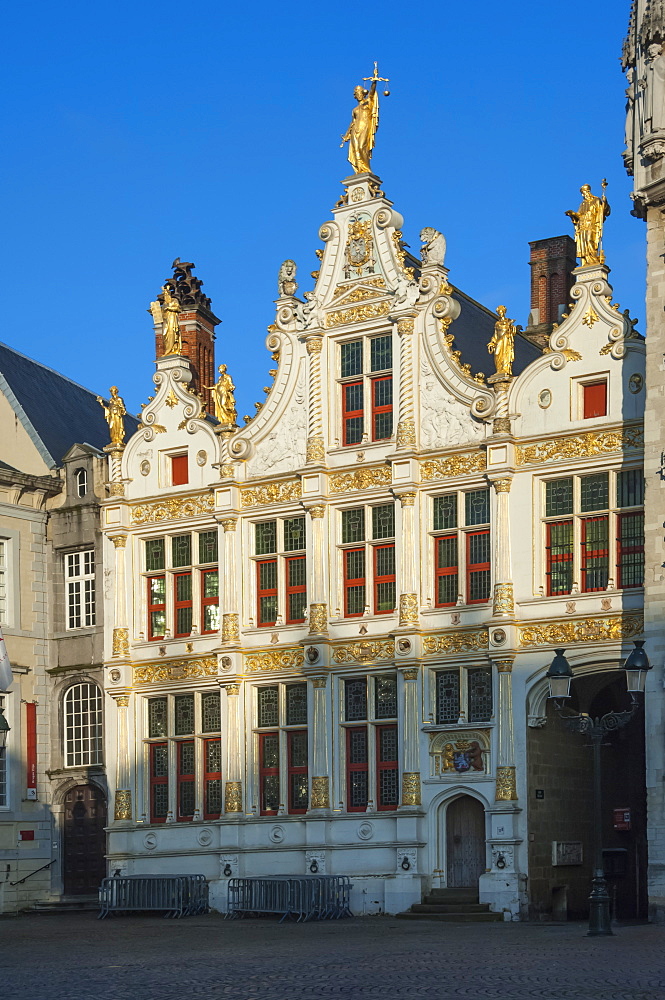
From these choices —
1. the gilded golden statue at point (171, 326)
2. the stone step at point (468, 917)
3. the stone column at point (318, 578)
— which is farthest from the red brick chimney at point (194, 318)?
the stone step at point (468, 917)

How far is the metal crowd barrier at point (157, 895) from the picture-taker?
3828cm

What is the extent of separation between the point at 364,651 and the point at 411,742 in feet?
7.73

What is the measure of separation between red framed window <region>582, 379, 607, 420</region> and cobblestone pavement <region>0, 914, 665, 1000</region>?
33.5 feet

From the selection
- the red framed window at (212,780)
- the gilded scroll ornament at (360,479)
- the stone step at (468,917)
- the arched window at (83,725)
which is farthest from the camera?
the arched window at (83,725)

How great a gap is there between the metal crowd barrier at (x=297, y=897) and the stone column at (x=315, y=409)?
9.07m

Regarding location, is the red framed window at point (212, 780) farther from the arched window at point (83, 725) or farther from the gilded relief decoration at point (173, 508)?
the gilded relief decoration at point (173, 508)

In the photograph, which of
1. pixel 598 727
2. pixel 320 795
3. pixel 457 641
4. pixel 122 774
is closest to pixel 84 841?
pixel 122 774

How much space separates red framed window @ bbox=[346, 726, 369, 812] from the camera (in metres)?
37.8

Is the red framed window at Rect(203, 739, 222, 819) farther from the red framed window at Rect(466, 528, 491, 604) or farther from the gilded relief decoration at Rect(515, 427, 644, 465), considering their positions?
the gilded relief decoration at Rect(515, 427, 644, 465)

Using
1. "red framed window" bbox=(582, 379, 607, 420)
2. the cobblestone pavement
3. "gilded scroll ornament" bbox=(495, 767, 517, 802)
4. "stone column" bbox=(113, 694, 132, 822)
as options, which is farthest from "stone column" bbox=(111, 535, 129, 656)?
"red framed window" bbox=(582, 379, 607, 420)

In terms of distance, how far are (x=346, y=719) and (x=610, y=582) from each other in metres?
7.00

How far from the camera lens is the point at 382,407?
38.5 meters

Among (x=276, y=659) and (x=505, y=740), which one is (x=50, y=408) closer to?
(x=276, y=659)

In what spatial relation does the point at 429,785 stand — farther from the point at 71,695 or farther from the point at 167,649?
the point at 71,695
